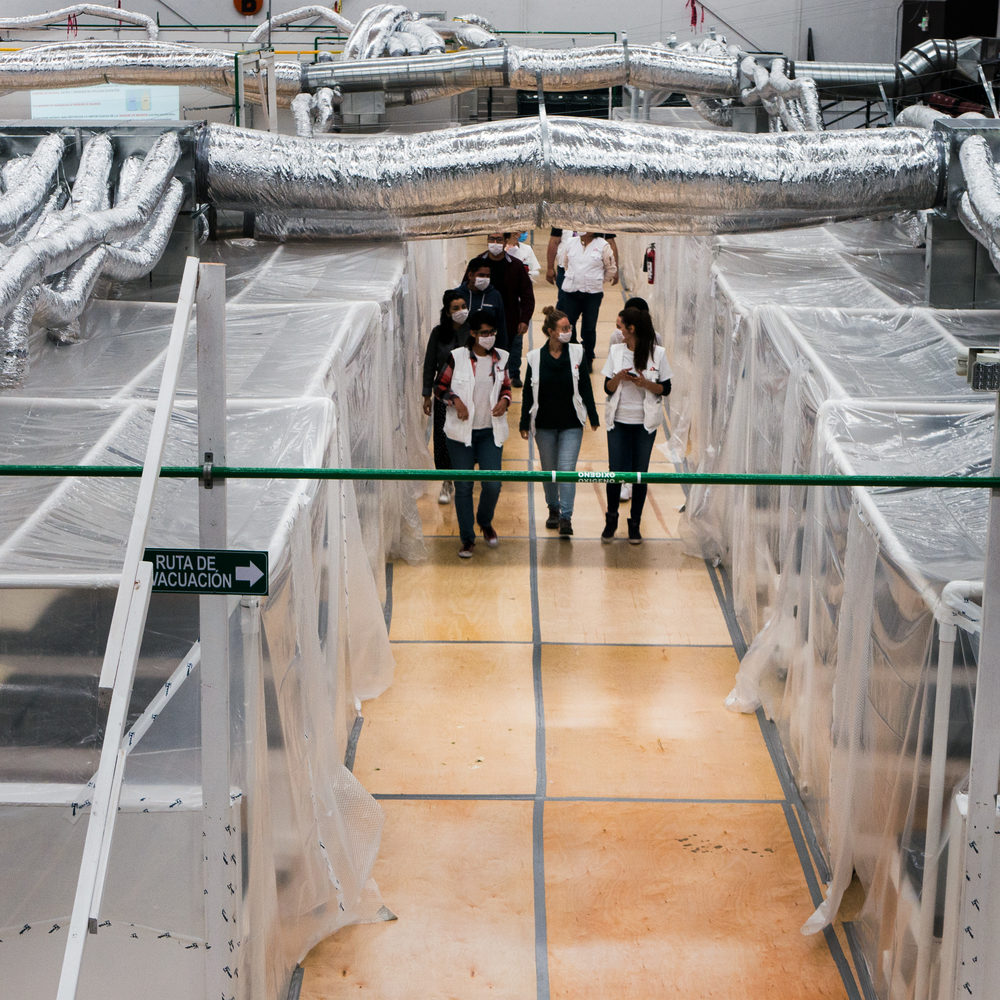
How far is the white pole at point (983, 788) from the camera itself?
2.61 meters

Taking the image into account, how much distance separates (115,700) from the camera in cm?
195

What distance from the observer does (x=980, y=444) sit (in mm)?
4180

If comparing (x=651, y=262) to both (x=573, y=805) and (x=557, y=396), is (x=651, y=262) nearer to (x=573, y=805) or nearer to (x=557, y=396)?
(x=557, y=396)

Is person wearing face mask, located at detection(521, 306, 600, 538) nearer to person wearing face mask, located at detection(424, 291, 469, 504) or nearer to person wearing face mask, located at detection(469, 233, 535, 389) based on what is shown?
person wearing face mask, located at detection(424, 291, 469, 504)

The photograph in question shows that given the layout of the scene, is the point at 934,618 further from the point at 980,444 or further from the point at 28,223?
the point at 28,223

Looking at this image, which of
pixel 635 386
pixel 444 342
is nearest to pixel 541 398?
pixel 635 386

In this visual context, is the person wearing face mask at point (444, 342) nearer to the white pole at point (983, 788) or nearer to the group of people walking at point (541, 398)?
the group of people walking at point (541, 398)

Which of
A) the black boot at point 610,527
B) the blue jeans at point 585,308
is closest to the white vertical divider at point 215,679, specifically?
the black boot at point 610,527

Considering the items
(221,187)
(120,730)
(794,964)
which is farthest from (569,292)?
(120,730)

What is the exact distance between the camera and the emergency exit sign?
2.55 meters

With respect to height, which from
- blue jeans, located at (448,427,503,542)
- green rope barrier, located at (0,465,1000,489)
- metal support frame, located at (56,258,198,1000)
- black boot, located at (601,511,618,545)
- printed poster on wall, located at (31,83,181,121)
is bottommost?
black boot, located at (601,511,618,545)

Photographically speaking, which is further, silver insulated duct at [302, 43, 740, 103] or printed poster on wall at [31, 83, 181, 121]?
silver insulated duct at [302, 43, 740, 103]

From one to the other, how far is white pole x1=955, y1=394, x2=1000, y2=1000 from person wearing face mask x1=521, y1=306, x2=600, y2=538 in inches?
169

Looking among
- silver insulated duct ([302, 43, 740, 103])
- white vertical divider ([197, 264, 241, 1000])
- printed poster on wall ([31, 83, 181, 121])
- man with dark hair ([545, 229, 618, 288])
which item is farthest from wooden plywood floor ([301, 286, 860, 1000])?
silver insulated duct ([302, 43, 740, 103])
